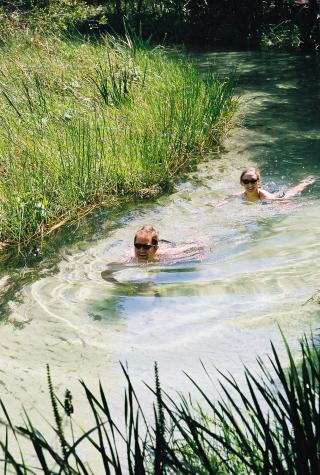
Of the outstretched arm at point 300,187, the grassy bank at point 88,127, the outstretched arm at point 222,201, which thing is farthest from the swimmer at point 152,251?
the outstretched arm at point 300,187

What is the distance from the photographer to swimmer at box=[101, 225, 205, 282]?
6004 millimetres

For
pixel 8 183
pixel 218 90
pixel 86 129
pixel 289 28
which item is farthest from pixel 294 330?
pixel 289 28

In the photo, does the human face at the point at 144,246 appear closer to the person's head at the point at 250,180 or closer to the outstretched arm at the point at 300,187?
the person's head at the point at 250,180

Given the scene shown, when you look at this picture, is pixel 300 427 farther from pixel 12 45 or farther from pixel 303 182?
pixel 12 45

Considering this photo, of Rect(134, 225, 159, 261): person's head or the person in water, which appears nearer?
Rect(134, 225, 159, 261): person's head

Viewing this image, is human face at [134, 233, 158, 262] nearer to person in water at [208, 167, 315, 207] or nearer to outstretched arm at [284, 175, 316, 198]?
person in water at [208, 167, 315, 207]

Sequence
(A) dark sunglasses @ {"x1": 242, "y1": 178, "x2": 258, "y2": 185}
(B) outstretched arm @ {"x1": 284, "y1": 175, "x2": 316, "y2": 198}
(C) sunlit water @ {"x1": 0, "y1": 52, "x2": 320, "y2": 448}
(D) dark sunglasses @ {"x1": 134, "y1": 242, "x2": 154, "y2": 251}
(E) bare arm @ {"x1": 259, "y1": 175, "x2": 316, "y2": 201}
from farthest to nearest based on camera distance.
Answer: (B) outstretched arm @ {"x1": 284, "y1": 175, "x2": 316, "y2": 198}
(E) bare arm @ {"x1": 259, "y1": 175, "x2": 316, "y2": 201}
(A) dark sunglasses @ {"x1": 242, "y1": 178, "x2": 258, "y2": 185}
(D) dark sunglasses @ {"x1": 134, "y1": 242, "x2": 154, "y2": 251}
(C) sunlit water @ {"x1": 0, "y1": 52, "x2": 320, "y2": 448}

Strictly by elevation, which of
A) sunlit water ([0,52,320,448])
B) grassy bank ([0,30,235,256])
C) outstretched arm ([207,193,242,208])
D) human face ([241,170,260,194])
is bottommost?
sunlit water ([0,52,320,448])

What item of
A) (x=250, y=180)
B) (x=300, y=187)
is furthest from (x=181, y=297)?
(x=300, y=187)

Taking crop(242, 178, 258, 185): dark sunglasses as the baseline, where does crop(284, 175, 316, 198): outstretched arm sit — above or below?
below

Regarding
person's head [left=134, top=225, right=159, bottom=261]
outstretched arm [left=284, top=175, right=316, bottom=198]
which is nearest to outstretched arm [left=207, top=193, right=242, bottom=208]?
outstretched arm [left=284, top=175, right=316, bottom=198]

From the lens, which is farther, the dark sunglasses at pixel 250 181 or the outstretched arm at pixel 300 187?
the outstretched arm at pixel 300 187

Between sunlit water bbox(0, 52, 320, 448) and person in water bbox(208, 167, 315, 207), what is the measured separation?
4.0 inches

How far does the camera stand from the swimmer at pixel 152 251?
19.7 feet
